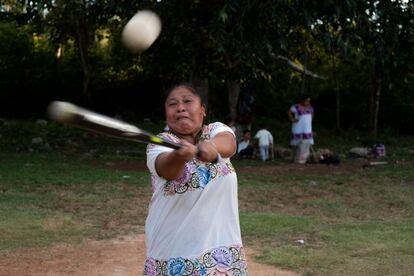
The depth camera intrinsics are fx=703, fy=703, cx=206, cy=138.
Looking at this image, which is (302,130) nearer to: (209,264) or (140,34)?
(140,34)

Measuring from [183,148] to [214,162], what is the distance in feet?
0.81

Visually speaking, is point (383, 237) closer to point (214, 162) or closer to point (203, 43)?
point (214, 162)

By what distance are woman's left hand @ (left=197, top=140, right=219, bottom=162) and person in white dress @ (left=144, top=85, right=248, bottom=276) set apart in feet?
0.35

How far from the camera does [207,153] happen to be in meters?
2.77

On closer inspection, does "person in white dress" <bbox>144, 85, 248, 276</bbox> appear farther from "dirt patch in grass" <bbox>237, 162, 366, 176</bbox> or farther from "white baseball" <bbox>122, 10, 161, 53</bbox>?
"dirt patch in grass" <bbox>237, 162, 366, 176</bbox>

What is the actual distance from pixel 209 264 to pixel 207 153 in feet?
1.81

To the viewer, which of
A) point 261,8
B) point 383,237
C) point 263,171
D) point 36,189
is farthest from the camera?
point 263,171

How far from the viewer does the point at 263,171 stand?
38.8 ft

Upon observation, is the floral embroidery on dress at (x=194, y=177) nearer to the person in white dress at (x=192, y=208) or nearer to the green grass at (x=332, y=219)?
the person in white dress at (x=192, y=208)

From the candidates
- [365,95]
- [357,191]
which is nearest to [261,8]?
[357,191]

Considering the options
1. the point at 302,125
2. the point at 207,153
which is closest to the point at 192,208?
the point at 207,153

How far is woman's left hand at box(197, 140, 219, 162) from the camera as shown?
2.76 metres

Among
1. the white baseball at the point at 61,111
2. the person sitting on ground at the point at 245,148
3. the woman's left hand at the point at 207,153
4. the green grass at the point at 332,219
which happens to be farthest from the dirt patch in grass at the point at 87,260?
the person sitting on ground at the point at 245,148

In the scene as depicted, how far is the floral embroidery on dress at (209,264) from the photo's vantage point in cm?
303
